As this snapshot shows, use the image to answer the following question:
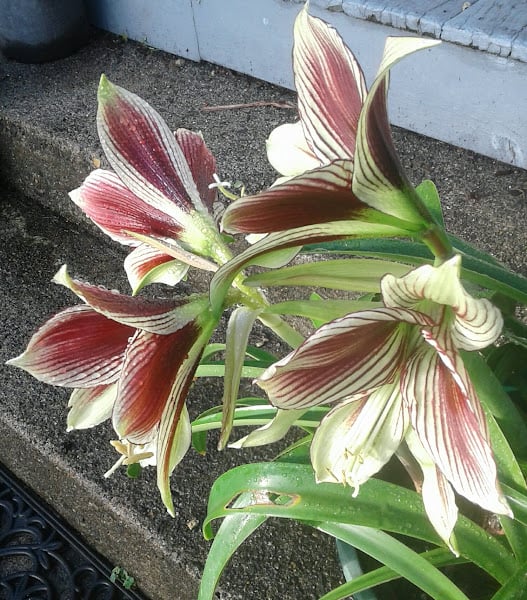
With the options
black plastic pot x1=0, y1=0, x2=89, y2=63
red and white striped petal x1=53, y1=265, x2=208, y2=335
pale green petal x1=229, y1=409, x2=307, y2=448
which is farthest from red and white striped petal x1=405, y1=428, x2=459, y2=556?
black plastic pot x1=0, y1=0, x2=89, y2=63

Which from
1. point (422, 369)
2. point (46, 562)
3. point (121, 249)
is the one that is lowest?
point (46, 562)

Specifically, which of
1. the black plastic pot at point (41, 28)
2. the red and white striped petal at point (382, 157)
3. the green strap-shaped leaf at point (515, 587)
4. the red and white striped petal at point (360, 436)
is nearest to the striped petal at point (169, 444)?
the red and white striped petal at point (360, 436)

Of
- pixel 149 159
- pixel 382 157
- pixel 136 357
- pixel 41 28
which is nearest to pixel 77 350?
pixel 136 357

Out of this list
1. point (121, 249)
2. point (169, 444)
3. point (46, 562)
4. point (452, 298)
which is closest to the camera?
point (452, 298)

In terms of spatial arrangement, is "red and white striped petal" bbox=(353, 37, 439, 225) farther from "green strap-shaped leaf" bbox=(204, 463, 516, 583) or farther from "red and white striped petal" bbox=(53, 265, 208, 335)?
"green strap-shaped leaf" bbox=(204, 463, 516, 583)

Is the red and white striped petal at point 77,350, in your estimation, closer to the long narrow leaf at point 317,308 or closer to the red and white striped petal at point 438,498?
the long narrow leaf at point 317,308

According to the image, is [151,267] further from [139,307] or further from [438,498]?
[438,498]
